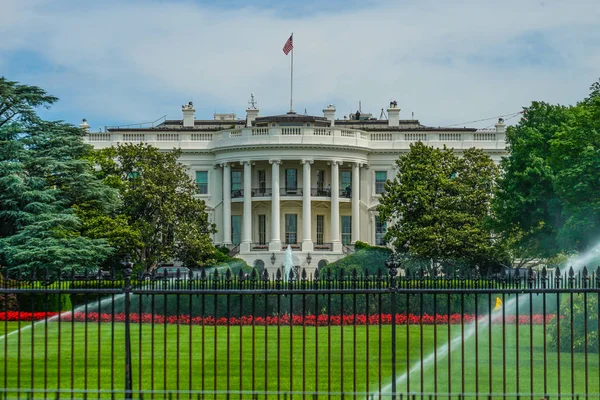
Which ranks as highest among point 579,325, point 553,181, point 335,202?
point 553,181

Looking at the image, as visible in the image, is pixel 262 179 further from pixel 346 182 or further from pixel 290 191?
pixel 346 182

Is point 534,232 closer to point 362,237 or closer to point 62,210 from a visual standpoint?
point 62,210

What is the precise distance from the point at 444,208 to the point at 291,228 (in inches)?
670

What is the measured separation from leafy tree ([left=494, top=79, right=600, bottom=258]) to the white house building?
19454mm

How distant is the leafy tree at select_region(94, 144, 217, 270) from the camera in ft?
184

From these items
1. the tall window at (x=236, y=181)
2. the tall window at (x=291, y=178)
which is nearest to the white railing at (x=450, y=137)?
the tall window at (x=291, y=178)

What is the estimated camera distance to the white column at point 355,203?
7112 cm

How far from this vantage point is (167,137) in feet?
244

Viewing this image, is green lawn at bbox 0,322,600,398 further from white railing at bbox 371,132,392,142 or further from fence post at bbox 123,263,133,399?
white railing at bbox 371,132,392,142

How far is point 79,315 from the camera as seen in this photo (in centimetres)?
3106

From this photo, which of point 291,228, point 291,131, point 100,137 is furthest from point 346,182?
point 100,137

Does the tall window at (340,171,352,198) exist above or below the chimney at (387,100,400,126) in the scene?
below

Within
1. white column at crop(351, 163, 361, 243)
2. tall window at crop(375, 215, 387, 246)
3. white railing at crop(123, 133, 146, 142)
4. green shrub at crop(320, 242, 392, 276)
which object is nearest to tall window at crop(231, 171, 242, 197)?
white railing at crop(123, 133, 146, 142)

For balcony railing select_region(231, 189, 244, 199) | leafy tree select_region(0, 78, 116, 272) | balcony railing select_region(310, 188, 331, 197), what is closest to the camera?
leafy tree select_region(0, 78, 116, 272)
